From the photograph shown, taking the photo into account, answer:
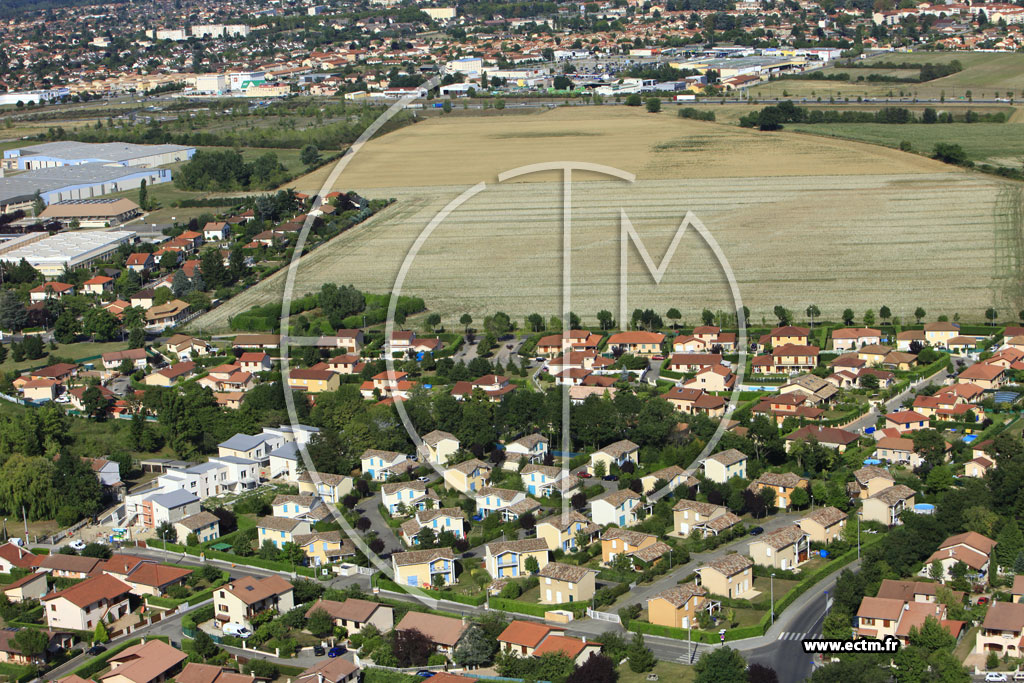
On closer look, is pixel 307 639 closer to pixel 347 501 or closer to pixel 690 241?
pixel 347 501

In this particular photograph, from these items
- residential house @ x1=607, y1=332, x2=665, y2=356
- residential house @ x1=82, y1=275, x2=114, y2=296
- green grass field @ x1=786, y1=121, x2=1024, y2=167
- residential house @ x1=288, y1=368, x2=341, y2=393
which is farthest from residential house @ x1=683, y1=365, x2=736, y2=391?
green grass field @ x1=786, y1=121, x2=1024, y2=167

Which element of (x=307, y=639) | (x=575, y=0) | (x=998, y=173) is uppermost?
(x=575, y=0)

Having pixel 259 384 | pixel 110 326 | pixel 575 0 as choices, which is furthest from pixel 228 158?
pixel 575 0

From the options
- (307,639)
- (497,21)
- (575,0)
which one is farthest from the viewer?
(575,0)

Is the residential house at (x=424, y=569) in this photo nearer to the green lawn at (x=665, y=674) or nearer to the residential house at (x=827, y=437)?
the green lawn at (x=665, y=674)

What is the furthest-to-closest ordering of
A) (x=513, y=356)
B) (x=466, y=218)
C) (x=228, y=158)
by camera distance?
(x=228, y=158)
(x=466, y=218)
(x=513, y=356)

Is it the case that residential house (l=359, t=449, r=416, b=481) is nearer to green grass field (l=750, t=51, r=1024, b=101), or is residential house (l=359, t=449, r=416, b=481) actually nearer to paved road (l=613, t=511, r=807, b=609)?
paved road (l=613, t=511, r=807, b=609)

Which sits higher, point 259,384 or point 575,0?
point 575,0
